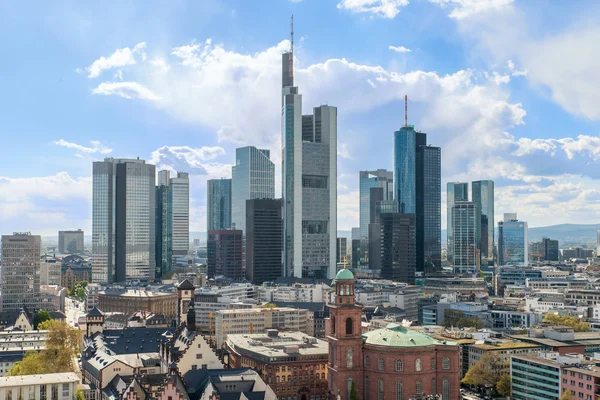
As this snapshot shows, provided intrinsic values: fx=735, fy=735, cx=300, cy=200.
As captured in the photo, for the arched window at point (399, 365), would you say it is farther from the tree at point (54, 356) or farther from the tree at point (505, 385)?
the tree at point (54, 356)

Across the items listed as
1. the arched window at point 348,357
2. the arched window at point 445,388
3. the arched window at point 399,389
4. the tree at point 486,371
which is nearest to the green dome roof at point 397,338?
the arched window at point 348,357

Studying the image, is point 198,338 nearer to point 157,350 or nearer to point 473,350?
point 157,350

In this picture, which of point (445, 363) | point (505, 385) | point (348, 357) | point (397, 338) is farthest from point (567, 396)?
point (348, 357)

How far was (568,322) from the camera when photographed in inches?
6924

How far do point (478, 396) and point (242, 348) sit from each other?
42.5 metres

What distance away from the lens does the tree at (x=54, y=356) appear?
117938mm

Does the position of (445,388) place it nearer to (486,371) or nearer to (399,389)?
(399,389)

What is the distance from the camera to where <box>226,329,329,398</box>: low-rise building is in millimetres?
123000

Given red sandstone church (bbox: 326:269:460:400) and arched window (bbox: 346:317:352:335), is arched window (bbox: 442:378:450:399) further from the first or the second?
arched window (bbox: 346:317:352:335)

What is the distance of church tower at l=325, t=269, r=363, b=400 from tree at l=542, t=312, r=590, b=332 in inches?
3046

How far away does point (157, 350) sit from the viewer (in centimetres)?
13775

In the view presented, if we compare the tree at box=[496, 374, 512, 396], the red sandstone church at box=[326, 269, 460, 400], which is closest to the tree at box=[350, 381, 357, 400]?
the red sandstone church at box=[326, 269, 460, 400]

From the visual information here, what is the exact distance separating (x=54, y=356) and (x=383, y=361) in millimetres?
59295

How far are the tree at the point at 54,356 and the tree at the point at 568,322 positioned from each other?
4366 inches
